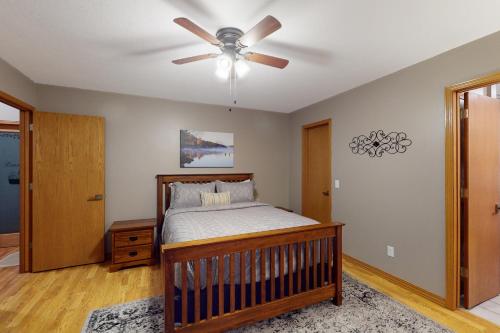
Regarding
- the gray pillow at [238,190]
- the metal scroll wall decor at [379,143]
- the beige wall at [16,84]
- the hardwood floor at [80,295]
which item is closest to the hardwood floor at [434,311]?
the hardwood floor at [80,295]

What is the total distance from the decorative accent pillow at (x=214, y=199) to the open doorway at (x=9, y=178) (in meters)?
3.05

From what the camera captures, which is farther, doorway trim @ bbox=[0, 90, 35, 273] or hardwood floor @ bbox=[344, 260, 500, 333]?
doorway trim @ bbox=[0, 90, 35, 273]

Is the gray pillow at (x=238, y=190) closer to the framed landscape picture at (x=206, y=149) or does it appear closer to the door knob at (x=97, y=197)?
the framed landscape picture at (x=206, y=149)

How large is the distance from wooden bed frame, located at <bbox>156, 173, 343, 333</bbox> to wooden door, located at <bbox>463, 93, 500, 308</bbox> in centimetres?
120

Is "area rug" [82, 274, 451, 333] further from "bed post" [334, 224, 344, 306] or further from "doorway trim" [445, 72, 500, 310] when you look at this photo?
"doorway trim" [445, 72, 500, 310]

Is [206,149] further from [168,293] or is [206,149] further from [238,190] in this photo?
[168,293]

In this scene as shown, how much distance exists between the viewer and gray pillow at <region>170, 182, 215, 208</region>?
129 inches

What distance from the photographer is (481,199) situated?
2.23 metres

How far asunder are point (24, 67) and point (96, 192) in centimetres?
159

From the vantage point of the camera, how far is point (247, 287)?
1907 millimetres

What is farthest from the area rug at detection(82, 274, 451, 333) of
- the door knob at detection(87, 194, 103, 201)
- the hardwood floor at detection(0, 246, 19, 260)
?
the hardwood floor at detection(0, 246, 19, 260)

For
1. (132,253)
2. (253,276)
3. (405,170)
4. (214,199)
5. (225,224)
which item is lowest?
(132,253)

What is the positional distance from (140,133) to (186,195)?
119 centimetres

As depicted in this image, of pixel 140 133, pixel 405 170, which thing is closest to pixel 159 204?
pixel 140 133
